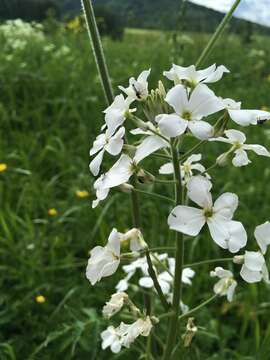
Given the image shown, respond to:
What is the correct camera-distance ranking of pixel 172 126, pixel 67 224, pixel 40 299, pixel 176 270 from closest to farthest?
pixel 172 126 → pixel 176 270 → pixel 40 299 → pixel 67 224

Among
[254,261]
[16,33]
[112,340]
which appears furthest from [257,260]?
[16,33]

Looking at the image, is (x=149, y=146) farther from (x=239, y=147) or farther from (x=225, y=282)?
(x=225, y=282)

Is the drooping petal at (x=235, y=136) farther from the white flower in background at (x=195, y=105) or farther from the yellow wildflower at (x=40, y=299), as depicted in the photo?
the yellow wildflower at (x=40, y=299)

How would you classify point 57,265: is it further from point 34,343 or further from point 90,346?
point 90,346

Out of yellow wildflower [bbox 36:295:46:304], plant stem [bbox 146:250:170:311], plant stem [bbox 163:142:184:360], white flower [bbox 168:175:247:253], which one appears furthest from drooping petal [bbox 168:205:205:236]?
yellow wildflower [bbox 36:295:46:304]

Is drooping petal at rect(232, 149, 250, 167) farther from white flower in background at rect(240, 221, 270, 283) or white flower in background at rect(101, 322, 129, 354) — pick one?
white flower in background at rect(101, 322, 129, 354)

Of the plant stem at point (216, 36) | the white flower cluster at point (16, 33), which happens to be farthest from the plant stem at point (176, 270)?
the white flower cluster at point (16, 33)

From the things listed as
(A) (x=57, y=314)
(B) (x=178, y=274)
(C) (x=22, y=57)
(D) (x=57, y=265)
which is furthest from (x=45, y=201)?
(C) (x=22, y=57)
